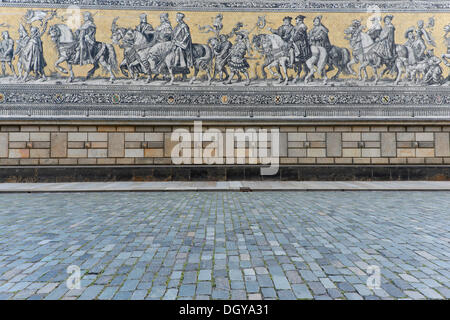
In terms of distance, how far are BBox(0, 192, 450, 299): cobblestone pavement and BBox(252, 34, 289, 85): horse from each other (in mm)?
7834

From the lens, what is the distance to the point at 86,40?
10.7 meters

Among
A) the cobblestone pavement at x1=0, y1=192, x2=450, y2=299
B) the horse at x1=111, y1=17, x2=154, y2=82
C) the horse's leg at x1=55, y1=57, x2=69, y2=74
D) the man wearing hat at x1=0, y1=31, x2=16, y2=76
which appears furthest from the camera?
the horse at x1=111, y1=17, x2=154, y2=82

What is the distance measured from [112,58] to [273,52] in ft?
24.9

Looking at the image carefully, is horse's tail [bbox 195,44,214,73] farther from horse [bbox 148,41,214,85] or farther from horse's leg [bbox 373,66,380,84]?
horse's leg [bbox 373,66,380,84]

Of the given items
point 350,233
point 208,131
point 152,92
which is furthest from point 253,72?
point 350,233

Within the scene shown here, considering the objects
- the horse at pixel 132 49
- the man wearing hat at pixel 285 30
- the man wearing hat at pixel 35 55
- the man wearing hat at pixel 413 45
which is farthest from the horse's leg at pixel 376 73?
the man wearing hat at pixel 35 55

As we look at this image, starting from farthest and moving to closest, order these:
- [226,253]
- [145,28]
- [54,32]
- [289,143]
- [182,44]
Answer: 1. [182,44]
2. [145,28]
3. [54,32]
4. [289,143]
5. [226,253]

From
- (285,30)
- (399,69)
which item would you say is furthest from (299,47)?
(399,69)

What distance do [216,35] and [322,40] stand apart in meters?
5.06

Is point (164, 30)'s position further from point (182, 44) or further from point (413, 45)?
point (413, 45)

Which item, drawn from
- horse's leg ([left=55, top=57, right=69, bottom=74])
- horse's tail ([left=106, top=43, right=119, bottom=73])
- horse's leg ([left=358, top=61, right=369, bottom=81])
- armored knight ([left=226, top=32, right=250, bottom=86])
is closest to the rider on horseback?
horse's leg ([left=358, top=61, right=369, bottom=81])

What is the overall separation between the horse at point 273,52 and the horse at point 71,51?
6803 millimetres

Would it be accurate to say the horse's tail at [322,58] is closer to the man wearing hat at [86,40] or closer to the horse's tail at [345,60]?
the horse's tail at [345,60]

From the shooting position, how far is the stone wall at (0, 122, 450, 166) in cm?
1011
